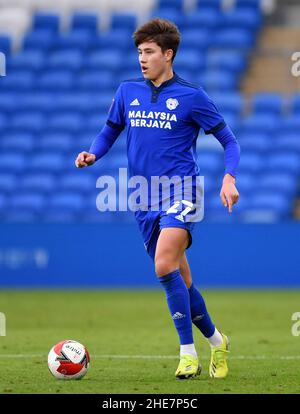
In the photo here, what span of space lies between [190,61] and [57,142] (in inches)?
123

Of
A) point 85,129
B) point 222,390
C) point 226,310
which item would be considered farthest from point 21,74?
point 222,390

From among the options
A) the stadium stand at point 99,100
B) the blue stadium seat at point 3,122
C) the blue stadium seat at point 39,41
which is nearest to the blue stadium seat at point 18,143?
the stadium stand at point 99,100

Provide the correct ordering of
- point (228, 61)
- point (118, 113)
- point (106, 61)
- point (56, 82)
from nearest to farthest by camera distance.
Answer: point (118, 113) < point (228, 61) < point (56, 82) < point (106, 61)

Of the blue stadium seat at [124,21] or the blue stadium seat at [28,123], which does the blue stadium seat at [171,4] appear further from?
the blue stadium seat at [28,123]

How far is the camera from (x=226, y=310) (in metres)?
14.0

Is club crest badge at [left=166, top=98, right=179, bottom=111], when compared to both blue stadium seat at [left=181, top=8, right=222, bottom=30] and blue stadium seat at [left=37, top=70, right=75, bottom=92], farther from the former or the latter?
blue stadium seat at [left=181, top=8, right=222, bottom=30]

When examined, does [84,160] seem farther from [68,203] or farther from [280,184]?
[280,184]

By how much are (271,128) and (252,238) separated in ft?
13.0

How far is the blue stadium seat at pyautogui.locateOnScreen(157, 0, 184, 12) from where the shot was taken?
2289 cm

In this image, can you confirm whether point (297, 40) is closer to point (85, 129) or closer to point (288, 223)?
point (85, 129)

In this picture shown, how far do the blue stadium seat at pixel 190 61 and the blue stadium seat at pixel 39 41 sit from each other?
2951 mm

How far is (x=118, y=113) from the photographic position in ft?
26.2

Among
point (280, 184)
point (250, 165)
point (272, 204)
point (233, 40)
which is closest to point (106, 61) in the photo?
point (233, 40)

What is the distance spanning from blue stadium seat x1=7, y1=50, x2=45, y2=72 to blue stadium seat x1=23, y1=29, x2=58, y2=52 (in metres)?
0.31
